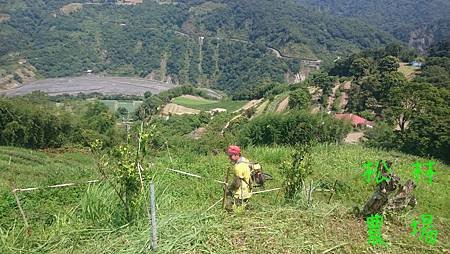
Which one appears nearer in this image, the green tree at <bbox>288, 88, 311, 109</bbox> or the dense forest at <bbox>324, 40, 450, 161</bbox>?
the dense forest at <bbox>324, 40, 450, 161</bbox>

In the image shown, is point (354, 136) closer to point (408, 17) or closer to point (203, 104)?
point (203, 104)

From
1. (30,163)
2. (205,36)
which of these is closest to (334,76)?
(30,163)

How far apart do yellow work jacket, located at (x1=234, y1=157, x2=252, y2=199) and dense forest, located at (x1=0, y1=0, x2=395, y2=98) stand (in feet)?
285

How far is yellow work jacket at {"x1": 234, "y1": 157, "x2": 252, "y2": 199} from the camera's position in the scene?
18.4 feet

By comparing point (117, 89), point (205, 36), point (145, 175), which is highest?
point (145, 175)

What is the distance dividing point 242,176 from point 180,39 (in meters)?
117

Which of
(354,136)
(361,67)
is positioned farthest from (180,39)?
(354,136)

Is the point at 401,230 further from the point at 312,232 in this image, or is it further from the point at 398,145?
the point at 398,145

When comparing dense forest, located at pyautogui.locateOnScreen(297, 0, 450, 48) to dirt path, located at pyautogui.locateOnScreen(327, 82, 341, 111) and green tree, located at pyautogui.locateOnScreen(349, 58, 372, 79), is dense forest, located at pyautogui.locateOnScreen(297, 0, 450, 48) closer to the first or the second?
green tree, located at pyautogui.locateOnScreen(349, 58, 372, 79)

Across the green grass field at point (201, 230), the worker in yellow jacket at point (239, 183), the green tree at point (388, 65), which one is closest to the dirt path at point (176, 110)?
the green tree at point (388, 65)

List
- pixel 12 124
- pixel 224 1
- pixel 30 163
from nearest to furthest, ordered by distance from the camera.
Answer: pixel 30 163 < pixel 12 124 < pixel 224 1

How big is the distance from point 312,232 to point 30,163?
14480 millimetres

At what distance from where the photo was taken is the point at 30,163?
1670cm

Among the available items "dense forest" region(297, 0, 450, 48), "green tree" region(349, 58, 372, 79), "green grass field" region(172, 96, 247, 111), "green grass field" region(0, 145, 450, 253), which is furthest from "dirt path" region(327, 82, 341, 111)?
"dense forest" region(297, 0, 450, 48)
